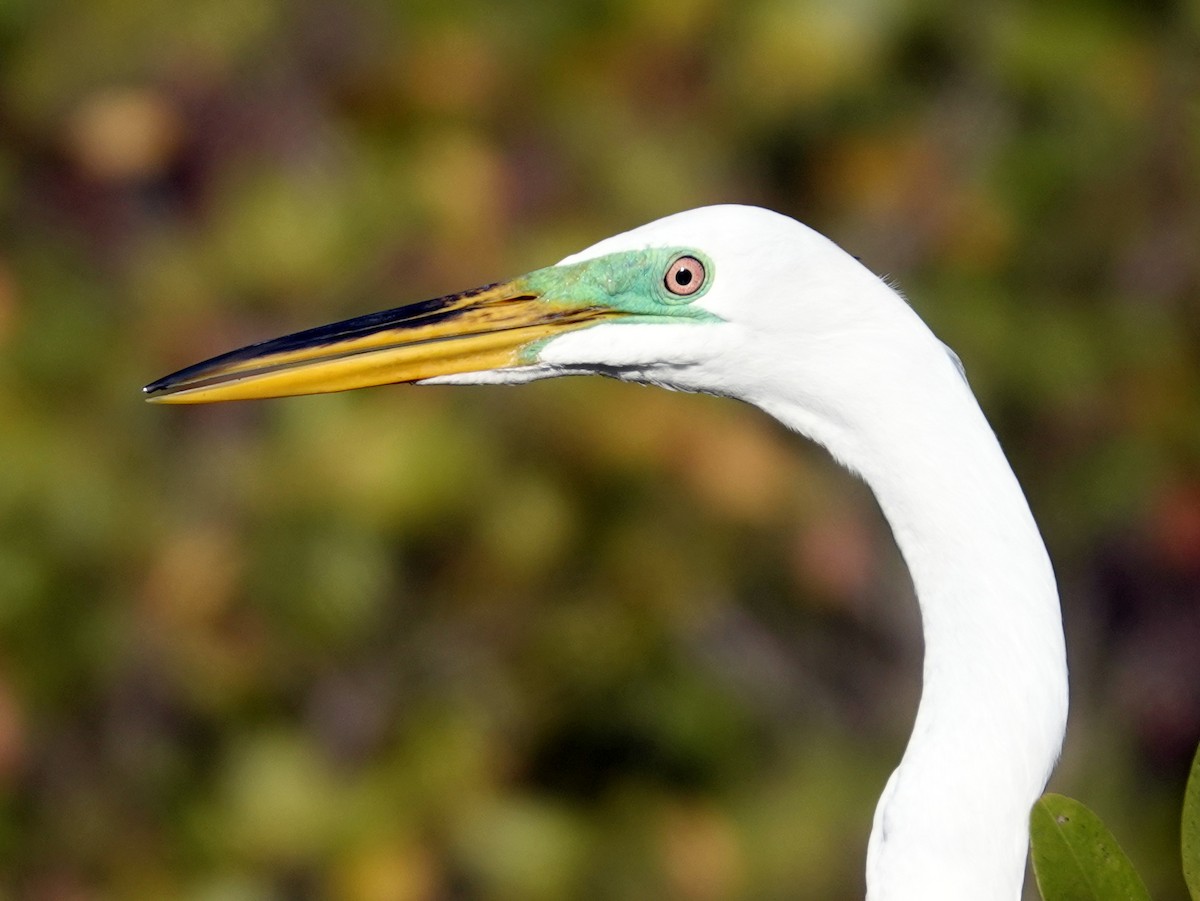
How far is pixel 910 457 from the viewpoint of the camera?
4.32 feet

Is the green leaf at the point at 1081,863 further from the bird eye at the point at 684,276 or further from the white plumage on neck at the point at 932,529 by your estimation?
the bird eye at the point at 684,276

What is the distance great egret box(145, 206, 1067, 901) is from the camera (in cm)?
130

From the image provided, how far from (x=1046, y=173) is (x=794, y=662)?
1.29 metres

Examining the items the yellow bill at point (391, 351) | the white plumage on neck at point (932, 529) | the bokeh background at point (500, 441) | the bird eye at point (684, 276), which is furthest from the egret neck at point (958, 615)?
the bokeh background at point (500, 441)

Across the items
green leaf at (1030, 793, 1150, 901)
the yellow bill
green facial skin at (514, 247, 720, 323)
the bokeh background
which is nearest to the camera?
green leaf at (1030, 793, 1150, 901)

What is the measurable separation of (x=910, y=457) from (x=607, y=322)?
0.33 metres

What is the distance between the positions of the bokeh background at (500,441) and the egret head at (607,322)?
1.37m

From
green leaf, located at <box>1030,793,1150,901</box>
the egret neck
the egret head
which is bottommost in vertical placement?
green leaf, located at <box>1030,793,1150,901</box>

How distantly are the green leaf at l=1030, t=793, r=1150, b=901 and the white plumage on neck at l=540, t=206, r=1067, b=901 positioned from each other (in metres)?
0.15

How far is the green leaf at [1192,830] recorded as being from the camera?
116 cm

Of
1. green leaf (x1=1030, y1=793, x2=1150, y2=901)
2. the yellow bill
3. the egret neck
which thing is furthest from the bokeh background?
green leaf (x1=1030, y1=793, x2=1150, y2=901)

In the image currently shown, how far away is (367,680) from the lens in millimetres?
3268

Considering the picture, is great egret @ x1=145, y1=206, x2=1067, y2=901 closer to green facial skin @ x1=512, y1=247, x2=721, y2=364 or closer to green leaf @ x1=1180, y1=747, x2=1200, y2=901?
green facial skin @ x1=512, y1=247, x2=721, y2=364

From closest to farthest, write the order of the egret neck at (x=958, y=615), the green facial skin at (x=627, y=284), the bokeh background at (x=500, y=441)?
the egret neck at (x=958, y=615)
the green facial skin at (x=627, y=284)
the bokeh background at (x=500, y=441)
